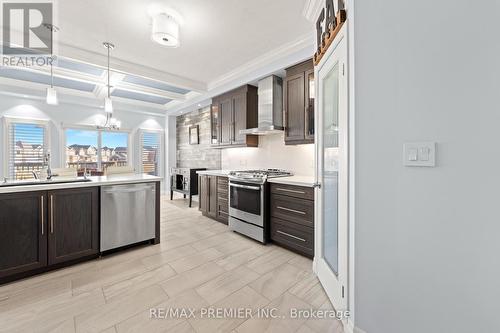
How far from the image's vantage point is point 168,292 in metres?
1.91

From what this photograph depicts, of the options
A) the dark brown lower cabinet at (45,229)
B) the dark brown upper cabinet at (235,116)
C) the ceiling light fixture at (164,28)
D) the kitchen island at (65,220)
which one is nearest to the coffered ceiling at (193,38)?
the ceiling light fixture at (164,28)

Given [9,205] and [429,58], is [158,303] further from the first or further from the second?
[429,58]

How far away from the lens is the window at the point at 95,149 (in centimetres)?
572

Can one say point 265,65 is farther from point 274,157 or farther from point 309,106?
point 274,157

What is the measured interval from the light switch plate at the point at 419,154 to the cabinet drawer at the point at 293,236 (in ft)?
5.09

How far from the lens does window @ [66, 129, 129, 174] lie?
18.8ft

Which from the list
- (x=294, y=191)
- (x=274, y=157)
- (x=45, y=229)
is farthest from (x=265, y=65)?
(x=45, y=229)

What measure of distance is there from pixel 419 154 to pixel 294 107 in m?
2.20

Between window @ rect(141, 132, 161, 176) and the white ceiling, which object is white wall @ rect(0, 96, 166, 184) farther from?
the white ceiling

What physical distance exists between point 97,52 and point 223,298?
13.1ft

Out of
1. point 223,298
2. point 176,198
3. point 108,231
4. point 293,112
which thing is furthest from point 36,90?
point 223,298

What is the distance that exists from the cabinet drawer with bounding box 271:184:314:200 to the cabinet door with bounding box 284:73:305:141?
0.79m

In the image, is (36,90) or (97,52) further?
(36,90)

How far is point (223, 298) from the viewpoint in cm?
183
